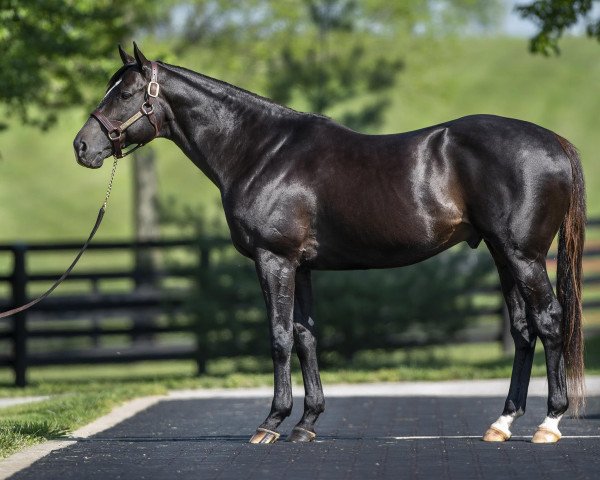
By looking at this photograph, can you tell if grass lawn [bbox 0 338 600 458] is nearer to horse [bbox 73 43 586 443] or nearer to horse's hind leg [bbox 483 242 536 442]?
horse [bbox 73 43 586 443]

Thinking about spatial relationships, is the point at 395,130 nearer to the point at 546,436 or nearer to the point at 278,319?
the point at 278,319

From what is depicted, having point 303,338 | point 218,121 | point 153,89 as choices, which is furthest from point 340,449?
point 153,89

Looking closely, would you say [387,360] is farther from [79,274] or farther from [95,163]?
[95,163]

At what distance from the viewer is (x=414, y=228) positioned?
7.62 metres

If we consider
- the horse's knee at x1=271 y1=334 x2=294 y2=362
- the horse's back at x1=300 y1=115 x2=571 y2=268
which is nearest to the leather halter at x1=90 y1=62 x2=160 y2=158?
the horse's back at x1=300 y1=115 x2=571 y2=268

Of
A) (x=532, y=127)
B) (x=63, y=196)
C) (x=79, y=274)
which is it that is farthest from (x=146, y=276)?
(x=63, y=196)

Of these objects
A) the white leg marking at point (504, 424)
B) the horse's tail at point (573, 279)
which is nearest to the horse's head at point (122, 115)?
the horse's tail at point (573, 279)

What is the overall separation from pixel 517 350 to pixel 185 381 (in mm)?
6087

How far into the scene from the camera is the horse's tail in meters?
7.70

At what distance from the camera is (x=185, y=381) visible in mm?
13344

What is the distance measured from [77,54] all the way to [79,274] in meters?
2.84

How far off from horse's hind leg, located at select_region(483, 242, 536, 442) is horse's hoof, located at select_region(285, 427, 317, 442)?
112 centimetres

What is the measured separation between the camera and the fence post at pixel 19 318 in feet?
47.2

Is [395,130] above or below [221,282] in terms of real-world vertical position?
above
